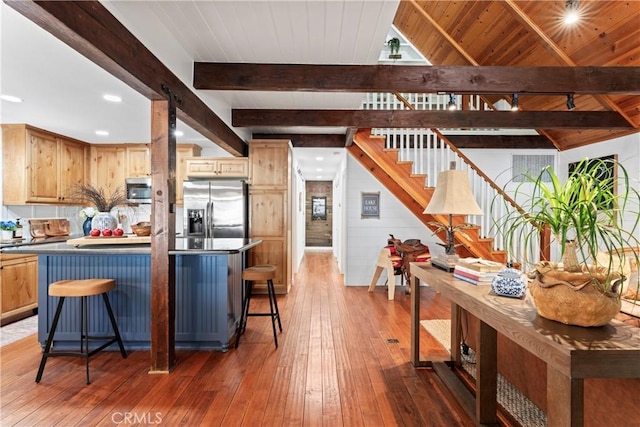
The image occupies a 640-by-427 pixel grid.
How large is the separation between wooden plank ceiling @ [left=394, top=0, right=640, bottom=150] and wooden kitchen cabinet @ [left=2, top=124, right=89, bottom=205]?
5.82 m

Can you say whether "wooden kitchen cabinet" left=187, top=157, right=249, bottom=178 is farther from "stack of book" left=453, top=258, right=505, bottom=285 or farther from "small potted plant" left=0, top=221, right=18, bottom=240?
"stack of book" left=453, top=258, right=505, bottom=285

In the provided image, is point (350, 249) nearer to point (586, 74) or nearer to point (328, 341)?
point (328, 341)

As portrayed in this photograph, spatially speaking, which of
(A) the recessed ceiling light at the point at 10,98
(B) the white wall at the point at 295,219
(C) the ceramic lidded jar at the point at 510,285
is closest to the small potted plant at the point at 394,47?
(B) the white wall at the point at 295,219

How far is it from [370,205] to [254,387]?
4.04m

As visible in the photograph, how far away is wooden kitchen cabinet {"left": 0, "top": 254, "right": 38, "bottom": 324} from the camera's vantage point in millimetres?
3705

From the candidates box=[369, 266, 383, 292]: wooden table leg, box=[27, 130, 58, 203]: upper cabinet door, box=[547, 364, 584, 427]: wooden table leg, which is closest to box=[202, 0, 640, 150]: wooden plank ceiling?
box=[369, 266, 383, 292]: wooden table leg

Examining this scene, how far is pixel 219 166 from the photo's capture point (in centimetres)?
519

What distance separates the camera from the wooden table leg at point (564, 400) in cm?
111

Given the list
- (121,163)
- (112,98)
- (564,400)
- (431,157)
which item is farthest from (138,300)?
(431,157)

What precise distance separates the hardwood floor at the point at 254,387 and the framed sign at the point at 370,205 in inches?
105

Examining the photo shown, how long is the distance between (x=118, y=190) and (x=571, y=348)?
6.10 meters

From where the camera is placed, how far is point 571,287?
4.11 feet

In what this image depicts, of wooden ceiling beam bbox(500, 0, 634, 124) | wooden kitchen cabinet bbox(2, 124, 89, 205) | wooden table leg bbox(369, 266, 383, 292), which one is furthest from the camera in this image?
wooden table leg bbox(369, 266, 383, 292)

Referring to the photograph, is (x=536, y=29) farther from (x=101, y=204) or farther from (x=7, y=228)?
(x=7, y=228)
